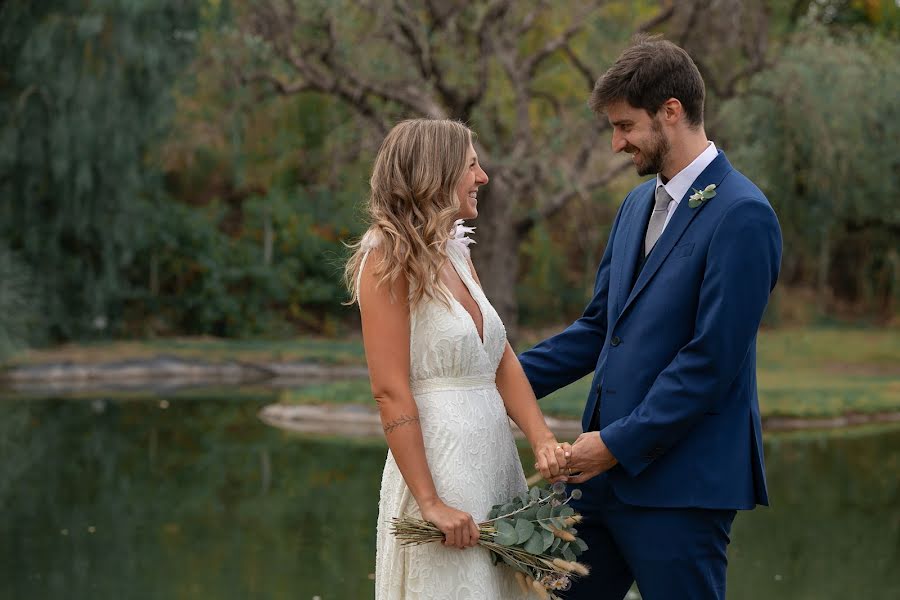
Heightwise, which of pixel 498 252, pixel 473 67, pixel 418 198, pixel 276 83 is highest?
pixel 473 67

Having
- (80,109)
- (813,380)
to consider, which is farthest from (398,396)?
(80,109)

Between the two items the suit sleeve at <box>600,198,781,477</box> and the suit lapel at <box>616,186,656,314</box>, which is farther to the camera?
the suit lapel at <box>616,186,656,314</box>

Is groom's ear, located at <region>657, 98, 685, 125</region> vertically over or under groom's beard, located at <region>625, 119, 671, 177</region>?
over

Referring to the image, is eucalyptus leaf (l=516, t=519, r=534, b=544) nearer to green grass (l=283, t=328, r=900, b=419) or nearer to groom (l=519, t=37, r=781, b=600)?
groom (l=519, t=37, r=781, b=600)

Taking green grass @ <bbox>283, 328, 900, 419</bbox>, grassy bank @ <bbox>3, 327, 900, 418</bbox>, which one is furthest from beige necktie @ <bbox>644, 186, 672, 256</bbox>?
→ grassy bank @ <bbox>3, 327, 900, 418</bbox>

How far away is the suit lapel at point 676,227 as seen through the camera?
289cm

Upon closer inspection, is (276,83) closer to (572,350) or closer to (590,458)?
(572,350)

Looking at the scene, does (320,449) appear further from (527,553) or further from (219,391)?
(527,553)

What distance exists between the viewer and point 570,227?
77.3ft

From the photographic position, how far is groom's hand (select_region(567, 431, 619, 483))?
112 inches

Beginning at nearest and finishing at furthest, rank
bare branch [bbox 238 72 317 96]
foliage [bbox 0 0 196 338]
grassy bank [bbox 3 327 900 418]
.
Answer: grassy bank [bbox 3 327 900 418], bare branch [bbox 238 72 317 96], foliage [bbox 0 0 196 338]

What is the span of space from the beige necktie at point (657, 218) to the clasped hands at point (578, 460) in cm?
52

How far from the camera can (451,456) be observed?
9.45 feet

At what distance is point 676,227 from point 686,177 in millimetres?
141
